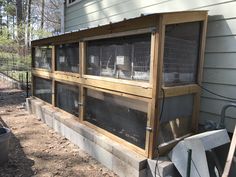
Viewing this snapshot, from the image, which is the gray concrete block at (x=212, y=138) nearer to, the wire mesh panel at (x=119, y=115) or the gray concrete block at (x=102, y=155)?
the wire mesh panel at (x=119, y=115)

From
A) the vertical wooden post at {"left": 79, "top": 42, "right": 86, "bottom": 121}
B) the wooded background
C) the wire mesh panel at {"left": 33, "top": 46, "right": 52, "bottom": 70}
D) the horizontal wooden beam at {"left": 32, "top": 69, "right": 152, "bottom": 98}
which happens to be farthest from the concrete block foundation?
the wooded background

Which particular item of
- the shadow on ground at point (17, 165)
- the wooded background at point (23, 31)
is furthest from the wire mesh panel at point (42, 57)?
the wooded background at point (23, 31)

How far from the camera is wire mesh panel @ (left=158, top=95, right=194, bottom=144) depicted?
2.67m

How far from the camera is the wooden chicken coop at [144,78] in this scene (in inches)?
100.0

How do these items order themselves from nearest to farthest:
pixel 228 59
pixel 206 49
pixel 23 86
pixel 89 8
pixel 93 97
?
pixel 228 59, pixel 206 49, pixel 93 97, pixel 89 8, pixel 23 86

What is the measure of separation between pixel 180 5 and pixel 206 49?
0.74m

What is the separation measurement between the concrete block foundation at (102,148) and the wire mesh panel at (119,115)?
0.14 m

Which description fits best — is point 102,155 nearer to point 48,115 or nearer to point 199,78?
point 199,78

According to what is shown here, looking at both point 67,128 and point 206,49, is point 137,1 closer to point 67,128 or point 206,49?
point 206,49

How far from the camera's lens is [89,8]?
5.50 m

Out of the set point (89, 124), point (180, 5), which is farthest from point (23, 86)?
point (180, 5)

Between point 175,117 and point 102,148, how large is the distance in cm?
103

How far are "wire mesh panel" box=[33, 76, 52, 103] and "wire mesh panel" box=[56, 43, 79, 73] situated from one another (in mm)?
597

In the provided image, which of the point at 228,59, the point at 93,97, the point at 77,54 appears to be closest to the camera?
the point at 228,59
